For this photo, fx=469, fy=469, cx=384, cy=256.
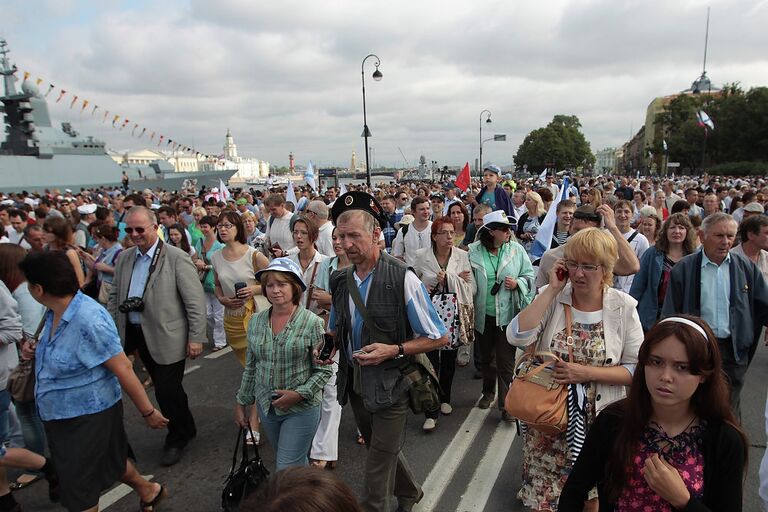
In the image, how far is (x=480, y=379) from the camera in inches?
218

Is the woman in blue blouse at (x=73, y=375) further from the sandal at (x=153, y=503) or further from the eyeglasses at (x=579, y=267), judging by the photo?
the eyeglasses at (x=579, y=267)

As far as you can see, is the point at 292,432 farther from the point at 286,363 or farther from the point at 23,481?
the point at 23,481

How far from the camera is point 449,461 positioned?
3.85 meters

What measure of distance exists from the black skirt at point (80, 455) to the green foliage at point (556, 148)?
93413 millimetres

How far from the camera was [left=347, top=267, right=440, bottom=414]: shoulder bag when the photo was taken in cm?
278

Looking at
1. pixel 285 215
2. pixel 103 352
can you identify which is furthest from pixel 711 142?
pixel 103 352

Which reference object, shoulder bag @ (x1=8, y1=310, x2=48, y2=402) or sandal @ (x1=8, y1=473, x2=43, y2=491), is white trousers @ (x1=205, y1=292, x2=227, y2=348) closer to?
sandal @ (x1=8, y1=473, x2=43, y2=491)

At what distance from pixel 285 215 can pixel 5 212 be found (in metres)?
6.40

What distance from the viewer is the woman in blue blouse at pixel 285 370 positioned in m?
2.99

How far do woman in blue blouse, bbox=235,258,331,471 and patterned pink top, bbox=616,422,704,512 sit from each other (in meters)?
1.85

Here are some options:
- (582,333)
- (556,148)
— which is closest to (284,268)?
(582,333)

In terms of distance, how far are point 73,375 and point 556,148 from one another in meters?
98.5

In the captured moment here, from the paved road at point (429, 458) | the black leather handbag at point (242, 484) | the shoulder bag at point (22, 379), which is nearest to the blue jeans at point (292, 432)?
the black leather handbag at point (242, 484)

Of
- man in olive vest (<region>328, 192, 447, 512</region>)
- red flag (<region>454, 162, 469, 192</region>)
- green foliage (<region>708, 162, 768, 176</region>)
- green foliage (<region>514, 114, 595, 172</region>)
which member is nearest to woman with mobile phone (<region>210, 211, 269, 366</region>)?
man in olive vest (<region>328, 192, 447, 512</region>)
